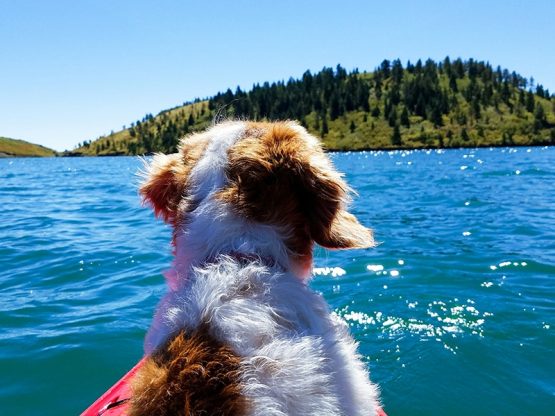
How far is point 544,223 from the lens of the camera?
12586 mm

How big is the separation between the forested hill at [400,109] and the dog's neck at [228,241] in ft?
350

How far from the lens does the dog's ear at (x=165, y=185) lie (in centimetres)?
249

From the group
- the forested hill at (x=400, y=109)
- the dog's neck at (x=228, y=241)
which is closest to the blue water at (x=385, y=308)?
the dog's neck at (x=228, y=241)

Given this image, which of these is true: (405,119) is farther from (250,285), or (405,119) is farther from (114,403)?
(250,285)

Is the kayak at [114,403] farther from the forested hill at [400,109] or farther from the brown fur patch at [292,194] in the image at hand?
the forested hill at [400,109]

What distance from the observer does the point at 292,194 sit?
87.7 inches

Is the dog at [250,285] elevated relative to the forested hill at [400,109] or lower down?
lower down

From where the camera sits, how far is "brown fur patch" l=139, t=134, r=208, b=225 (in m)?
2.47

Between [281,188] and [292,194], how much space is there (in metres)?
0.06

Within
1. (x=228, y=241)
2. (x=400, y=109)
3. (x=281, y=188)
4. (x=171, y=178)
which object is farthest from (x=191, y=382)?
(x=400, y=109)

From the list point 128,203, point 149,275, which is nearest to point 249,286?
point 149,275

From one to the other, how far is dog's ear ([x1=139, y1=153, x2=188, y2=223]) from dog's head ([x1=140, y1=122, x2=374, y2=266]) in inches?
3.5

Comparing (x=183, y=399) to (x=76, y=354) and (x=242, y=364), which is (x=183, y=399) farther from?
(x=76, y=354)

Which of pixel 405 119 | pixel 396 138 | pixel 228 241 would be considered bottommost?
pixel 228 241
